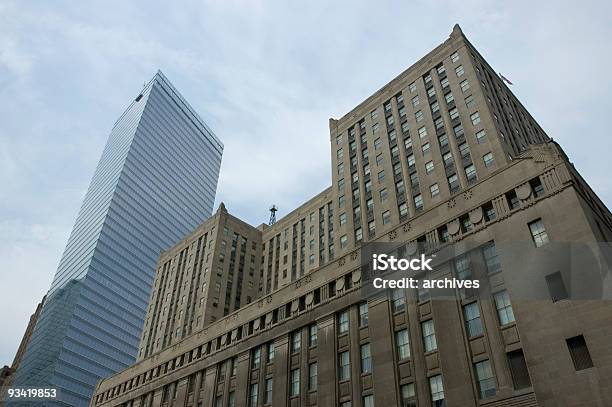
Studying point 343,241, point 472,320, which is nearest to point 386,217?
point 343,241

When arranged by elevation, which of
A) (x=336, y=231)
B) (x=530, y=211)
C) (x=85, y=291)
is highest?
(x=85, y=291)

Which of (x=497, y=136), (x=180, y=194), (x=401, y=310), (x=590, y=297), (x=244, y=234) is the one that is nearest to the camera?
(x=590, y=297)

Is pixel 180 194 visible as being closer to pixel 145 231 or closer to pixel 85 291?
pixel 145 231

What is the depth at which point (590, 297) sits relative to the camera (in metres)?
29.4

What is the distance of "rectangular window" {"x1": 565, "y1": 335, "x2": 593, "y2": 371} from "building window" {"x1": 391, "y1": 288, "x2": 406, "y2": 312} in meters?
13.1

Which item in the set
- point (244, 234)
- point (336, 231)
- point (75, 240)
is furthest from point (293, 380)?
point (75, 240)

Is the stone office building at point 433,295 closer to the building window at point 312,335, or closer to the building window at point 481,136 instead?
the building window at point 312,335

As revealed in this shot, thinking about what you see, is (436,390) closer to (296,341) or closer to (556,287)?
(556,287)

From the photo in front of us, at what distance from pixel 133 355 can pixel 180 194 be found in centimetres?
6497

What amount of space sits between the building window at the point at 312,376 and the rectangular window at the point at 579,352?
21.0 m

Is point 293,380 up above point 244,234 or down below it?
below

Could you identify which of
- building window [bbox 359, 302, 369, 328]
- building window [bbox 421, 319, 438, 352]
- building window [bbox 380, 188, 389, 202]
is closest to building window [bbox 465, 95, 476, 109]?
building window [bbox 380, 188, 389, 202]

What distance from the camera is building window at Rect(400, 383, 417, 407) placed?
35.2 meters

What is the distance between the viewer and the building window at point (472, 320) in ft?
112
